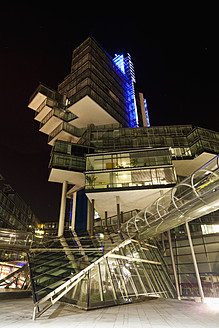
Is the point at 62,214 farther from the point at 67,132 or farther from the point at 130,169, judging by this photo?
the point at 67,132

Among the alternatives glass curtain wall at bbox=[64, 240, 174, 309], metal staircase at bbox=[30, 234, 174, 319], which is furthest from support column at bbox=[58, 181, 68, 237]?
metal staircase at bbox=[30, 234, 174, 319]

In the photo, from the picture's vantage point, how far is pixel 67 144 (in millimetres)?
37375

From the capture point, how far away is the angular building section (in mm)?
10676

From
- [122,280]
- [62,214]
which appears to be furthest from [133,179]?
[62,214]

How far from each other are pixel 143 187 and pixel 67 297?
17992 millimetres

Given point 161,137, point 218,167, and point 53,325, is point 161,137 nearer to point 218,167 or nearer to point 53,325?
point 218,167

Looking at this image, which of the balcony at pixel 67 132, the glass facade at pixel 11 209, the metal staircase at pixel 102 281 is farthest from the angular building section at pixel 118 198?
the glass facade at pixel 11 209

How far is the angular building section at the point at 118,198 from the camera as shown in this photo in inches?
420

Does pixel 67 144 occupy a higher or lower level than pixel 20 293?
higher

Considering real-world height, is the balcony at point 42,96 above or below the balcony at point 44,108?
above

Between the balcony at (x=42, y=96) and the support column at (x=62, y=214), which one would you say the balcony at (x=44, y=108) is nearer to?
the balcony at (x=42, y=96)

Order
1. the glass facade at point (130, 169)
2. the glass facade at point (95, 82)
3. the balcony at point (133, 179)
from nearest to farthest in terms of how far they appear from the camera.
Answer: the balcony at point (133, 179) < the glass facade at point (130, 169) < the glass facade at point (95, 82)

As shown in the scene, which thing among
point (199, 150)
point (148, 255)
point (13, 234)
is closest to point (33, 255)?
point (13, 234)

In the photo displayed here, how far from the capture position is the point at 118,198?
28.2 meters
